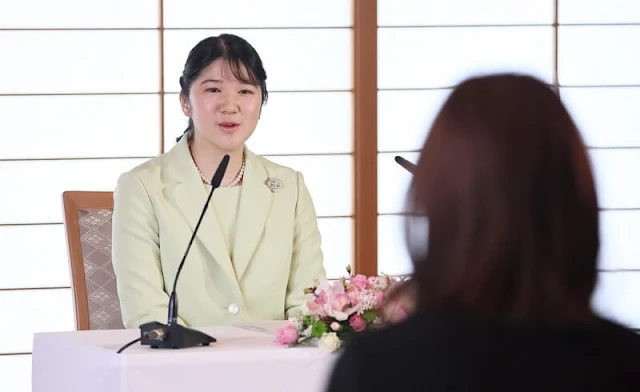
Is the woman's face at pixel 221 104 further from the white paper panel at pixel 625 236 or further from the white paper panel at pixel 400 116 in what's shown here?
the white paper panel at pixel 625 236

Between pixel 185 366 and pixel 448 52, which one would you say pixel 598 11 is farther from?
pixel 185 366

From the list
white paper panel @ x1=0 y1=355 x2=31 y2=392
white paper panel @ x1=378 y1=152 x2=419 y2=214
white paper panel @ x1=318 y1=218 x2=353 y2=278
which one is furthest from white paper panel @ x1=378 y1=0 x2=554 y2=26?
white paper panel @ x1=0 y1=355 x2=31 y2=392

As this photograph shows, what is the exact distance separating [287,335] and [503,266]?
3.96 ft

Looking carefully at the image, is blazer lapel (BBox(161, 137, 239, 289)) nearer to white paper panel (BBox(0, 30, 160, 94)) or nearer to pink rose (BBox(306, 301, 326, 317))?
pink rose (BBox(306, 301, 326, 317))

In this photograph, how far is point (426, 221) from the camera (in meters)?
1.05

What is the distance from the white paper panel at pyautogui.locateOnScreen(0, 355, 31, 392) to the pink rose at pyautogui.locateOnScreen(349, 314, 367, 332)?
96.6 inches

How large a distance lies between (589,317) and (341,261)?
3.44 m

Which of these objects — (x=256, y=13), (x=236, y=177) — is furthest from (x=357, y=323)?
(x=256, y=13)

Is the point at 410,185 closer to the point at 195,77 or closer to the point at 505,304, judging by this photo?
the point at 505,304

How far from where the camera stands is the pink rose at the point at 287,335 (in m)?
2.20

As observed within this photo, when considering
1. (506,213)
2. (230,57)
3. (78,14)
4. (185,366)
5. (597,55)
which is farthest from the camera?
(597,55)

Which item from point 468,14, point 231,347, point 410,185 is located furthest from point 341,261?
point 410,185

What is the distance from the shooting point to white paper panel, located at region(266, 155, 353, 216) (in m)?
4.46

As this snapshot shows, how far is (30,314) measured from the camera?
14.3 feet
